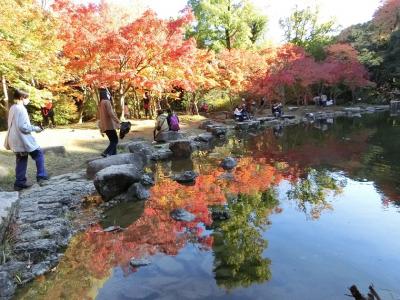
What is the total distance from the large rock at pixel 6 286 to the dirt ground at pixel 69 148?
3536 mm

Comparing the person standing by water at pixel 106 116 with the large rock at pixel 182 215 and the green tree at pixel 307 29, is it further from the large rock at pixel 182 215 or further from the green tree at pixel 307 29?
the green tree at pixel 307 29

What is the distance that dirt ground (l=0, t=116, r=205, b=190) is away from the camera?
7.82m

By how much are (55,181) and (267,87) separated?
59.5 feet

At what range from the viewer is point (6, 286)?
11.7ft

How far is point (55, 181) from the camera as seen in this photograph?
24.3 ft

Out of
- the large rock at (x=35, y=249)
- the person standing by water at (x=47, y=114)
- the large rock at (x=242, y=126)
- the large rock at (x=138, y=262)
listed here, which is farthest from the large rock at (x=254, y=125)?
the large rock at (x=35, y=249)

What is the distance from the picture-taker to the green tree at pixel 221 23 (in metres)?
26.8

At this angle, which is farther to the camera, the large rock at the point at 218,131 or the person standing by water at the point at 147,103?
the person standing by water at the point at 147,103

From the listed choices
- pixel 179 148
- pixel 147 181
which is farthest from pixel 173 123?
pixel 147 181

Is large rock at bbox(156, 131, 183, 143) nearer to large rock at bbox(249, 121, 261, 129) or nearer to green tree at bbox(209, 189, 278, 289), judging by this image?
green tree at bbox(209, 189, 278, 289)

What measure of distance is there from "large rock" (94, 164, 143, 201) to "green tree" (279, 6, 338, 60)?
94.6 feet

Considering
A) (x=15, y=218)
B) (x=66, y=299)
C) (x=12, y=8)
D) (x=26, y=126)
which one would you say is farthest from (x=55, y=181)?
(x=12, y=8)

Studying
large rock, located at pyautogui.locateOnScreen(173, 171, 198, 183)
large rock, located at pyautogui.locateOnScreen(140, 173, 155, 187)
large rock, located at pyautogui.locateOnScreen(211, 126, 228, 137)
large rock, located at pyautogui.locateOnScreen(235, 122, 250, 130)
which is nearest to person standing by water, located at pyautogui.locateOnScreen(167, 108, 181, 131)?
large rock, located at pyautogui.locateOnScreen(211, 126, 228, 137)

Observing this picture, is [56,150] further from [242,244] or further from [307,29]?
[307,29]
